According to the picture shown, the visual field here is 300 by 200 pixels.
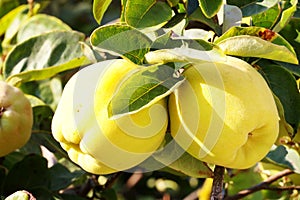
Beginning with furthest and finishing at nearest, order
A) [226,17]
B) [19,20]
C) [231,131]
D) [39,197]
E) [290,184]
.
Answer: [19,20] → [290,184] → [39,197] → [226,17] → [231,131]

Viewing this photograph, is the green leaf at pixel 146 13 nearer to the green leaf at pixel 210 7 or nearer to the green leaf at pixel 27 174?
the green leaf at pixel 210 7

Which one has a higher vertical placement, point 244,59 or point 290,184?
point 244,59

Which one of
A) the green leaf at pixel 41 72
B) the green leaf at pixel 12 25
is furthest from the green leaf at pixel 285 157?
the green leaf at pixel 12 25

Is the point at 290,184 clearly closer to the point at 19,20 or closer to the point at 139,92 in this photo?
the point at 139,92

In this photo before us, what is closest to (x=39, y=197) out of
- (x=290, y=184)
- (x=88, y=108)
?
(x=88, y=108)

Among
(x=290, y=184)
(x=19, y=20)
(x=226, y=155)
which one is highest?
(x=226, y=155)

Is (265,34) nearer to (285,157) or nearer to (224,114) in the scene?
(224,114)

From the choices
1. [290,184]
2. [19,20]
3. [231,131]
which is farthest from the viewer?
[19,20]
